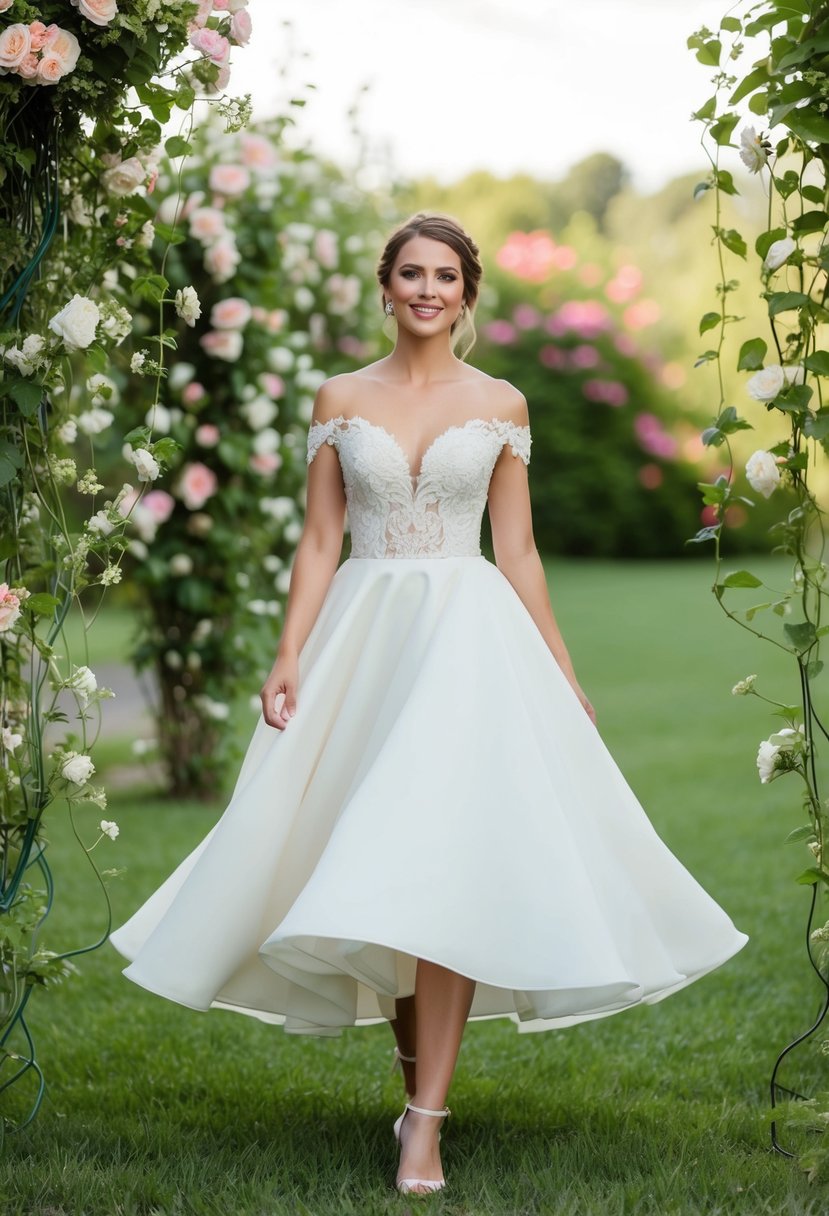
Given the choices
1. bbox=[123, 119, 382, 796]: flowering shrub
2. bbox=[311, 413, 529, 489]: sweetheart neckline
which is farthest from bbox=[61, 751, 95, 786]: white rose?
bbox=[123, 119, 382, 796]: flowering shrub

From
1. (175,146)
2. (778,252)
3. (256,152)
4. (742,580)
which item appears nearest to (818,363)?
(778,252)

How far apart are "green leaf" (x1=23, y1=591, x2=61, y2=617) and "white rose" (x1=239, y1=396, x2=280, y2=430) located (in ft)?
12.1

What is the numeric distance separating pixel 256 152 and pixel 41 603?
3.99 meters

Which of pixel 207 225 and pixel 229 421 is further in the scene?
pixel 229 421

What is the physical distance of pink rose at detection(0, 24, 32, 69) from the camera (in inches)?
97.6

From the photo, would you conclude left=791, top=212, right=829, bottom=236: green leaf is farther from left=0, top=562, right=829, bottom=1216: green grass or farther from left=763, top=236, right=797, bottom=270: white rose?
left=0, top=562, right=829, bottom=1216: green grass

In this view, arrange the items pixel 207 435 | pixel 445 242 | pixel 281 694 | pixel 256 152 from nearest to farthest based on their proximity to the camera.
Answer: pixel 281 694, pixel 445 242, pixel 256 152, pixel 207 435

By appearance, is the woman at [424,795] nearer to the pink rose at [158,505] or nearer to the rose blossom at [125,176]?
the rose blossom at [125,176]

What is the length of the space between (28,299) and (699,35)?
1.40m

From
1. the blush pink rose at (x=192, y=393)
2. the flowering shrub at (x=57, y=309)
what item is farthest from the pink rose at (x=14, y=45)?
the blush pink rose at (x=192, y=393)

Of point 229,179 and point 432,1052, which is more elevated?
point 229,179

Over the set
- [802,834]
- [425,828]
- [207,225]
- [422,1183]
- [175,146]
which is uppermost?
[207,225]

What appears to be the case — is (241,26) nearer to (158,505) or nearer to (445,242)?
(445,242)

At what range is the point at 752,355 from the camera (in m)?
2.79
